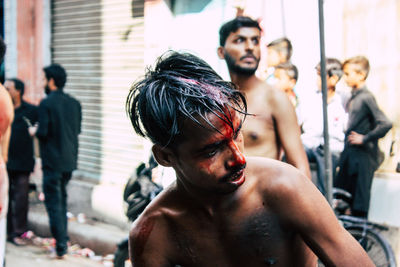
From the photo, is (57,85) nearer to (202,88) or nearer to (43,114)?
(43,114)

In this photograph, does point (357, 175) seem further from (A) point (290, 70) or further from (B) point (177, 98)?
(B) point (177, 98)

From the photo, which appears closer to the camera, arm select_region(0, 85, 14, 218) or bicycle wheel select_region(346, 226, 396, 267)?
arm select_region(0, 85, 14, 218)

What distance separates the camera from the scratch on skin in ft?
5.89

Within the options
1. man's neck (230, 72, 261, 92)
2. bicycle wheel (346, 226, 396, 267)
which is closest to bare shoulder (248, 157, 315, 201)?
man's neck (230, 72, 261, 92)

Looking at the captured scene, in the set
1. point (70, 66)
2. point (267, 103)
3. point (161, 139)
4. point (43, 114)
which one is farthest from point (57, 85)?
point (161, 139)

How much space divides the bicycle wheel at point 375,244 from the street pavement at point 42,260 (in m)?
2.59

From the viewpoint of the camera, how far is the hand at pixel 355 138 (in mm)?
4750

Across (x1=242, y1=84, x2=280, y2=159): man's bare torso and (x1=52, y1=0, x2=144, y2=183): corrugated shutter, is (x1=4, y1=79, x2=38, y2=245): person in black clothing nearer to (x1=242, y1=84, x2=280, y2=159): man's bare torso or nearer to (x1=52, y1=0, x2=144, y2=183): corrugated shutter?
(x1=52, y1=0, x2=144, y2=183): corrugated shutter

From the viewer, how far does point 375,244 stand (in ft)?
14.5

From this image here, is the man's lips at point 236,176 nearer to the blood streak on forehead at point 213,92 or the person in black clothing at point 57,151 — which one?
the blood streak on forehead at point 213,92

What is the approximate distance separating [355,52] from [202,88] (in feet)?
12.3

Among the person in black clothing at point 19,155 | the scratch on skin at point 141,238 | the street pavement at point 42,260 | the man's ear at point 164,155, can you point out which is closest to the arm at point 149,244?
the scratch on skin at point 141,238

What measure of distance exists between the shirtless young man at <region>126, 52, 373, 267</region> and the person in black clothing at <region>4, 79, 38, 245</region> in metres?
4.83

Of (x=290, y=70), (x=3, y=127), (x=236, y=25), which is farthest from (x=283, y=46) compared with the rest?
(x=3, y=127)
